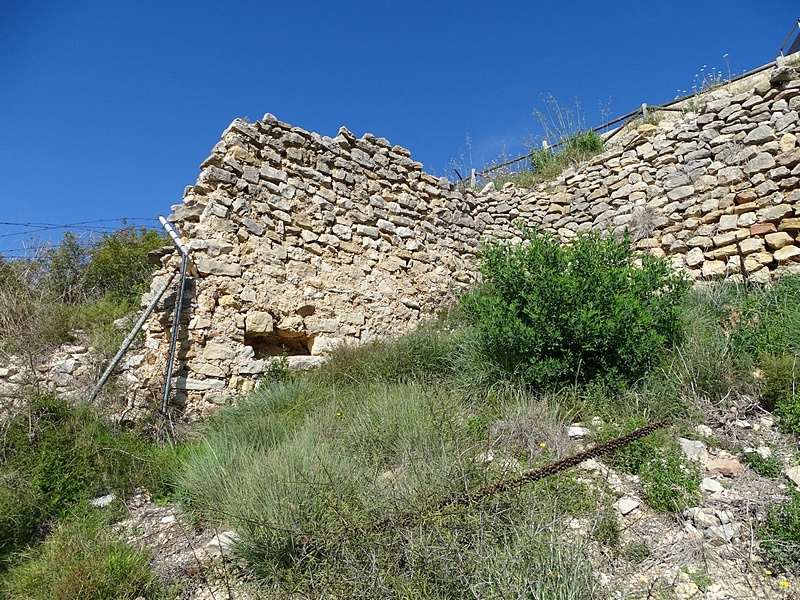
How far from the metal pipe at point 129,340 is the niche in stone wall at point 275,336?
898 mm

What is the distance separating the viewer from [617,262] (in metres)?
5.47

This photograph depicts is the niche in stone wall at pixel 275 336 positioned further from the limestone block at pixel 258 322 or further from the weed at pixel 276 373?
the weed at pixel 276 373

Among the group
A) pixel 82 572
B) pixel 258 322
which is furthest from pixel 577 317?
pixel 82 572

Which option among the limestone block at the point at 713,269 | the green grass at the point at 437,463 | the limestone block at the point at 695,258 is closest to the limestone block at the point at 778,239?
the limestone block at the point at 713,269

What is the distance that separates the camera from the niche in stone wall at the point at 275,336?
5.63 metres

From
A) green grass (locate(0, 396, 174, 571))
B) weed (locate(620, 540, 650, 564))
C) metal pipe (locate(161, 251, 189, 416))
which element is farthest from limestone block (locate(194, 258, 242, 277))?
weed (locate(620, 540, 650, 564))

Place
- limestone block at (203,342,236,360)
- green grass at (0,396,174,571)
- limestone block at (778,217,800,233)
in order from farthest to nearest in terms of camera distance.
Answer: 1. limestone block at (778,217,800,233)
2. limestone block at (203,342,236,360)
3. green grass at (0,396,174,571)

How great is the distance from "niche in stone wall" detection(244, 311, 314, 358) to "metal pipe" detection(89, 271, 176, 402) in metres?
0.90

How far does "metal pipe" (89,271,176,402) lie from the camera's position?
4679 mm

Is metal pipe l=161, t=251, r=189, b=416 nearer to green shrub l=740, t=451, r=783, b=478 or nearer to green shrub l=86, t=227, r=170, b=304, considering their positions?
green shrub l=86, t=227, r=170, b=304

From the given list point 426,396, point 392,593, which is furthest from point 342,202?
point 392,593

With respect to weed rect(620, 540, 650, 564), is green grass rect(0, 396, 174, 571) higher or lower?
higher

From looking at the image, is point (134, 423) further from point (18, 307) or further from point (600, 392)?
point (600, 392)

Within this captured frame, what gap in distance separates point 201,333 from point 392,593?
142 inches
